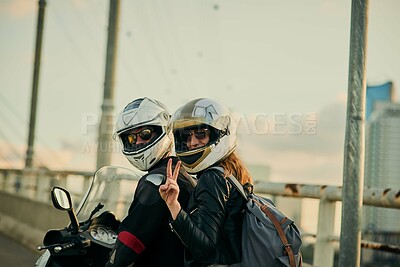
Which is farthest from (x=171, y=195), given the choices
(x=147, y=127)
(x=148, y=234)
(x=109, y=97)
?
(x=109, y=97)

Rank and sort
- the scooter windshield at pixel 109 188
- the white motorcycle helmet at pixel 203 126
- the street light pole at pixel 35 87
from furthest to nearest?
the street light pole at pixel 35 87 < the scooter windshield at pixel 109 188 < the white motorcycle helmet at pixel 203 126

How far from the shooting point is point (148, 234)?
3840 millimetres

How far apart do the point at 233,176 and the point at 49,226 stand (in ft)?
25.3

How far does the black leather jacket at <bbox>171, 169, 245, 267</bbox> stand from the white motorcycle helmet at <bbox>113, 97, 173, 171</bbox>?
0.63 m

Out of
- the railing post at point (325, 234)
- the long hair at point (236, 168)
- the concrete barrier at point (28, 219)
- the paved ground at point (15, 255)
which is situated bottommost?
the paved ground at point (15, 255)

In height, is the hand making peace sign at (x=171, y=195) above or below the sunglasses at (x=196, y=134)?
below

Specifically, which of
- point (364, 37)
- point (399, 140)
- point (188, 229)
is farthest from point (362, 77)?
point (399, 140)

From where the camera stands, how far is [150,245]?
3945 mm

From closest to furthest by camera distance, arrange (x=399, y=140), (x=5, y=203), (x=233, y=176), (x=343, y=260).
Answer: (x=233, y=176) < (x=343, y=260) < (x=5, y=203) < (x=399, y=140)

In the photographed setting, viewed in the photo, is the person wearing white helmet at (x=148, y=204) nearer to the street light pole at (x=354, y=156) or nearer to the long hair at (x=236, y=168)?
the long hair at (x=236, y=168)

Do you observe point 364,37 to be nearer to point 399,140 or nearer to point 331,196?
point 331,196

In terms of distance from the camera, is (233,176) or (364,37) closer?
(233,176)

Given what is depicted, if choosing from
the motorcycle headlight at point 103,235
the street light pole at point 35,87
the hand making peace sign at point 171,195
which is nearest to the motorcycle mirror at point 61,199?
the motorcycle headlight at point 103,235

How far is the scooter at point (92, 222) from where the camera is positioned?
4.23 metres
